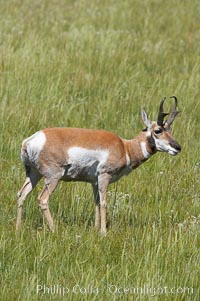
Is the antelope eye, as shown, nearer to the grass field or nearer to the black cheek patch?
the black cheek patch

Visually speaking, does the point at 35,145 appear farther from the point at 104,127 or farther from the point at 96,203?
the point at 104,127

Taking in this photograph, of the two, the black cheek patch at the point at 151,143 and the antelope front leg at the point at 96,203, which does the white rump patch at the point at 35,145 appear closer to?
the antelope front leg at the point at 96,203

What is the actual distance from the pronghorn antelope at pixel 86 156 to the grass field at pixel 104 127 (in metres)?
0.23

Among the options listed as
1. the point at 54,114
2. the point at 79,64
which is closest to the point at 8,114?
the point at 54,114

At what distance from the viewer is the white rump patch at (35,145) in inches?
270

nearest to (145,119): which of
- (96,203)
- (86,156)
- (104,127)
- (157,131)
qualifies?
(157,131)

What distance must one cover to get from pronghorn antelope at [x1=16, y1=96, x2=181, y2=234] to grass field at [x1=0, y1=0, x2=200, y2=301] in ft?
0.77

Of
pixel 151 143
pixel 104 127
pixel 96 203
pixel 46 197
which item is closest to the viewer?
pixel 46 197

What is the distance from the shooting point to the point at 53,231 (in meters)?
6.43

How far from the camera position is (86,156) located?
7039mm

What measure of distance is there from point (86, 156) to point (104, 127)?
9.40ft

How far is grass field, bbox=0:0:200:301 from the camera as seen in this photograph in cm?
584

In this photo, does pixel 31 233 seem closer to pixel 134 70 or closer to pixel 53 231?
pixel 53 231

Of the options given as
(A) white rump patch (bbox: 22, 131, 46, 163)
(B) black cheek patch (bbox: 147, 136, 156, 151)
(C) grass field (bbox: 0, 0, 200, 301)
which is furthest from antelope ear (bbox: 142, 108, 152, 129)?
(A) white rump patch (bbox: 22, 131, 46, 163)
